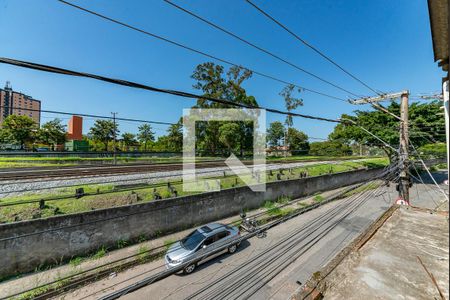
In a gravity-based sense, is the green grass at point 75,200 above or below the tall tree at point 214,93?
below

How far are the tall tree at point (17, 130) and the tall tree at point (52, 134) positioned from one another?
1991mm

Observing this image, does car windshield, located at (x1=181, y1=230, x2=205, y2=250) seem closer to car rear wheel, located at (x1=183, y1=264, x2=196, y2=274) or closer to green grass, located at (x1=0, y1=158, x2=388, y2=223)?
car rear wheel, located at (x1=183, y1=264, x2=196, y2=274)

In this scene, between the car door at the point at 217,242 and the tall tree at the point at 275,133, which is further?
the tall tree at the point at 275,133

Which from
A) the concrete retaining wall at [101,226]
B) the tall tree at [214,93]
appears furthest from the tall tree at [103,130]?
the concrete retaining wall at [101,226]

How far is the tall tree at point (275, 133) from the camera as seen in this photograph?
50.4 m

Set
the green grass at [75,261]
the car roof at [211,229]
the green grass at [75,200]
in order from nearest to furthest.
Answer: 1. the green grass at [75,261]
2. the green grass at [75,200]
3. the car roof at [211,229]

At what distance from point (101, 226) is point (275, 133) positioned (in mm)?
46790

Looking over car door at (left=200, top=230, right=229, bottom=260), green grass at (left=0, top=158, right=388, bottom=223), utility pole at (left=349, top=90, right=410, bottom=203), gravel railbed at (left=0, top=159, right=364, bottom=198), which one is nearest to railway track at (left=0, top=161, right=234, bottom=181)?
gravel railbed at (left=0, top=159, right=364, bottom=198)

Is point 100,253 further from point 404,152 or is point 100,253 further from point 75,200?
point 404,152

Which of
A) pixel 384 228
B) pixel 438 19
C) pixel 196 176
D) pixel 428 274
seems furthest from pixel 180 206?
pixel 438 19

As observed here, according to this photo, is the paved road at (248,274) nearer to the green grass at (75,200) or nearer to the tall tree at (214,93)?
the green grass at (75,200)

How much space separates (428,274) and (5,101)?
120607 millimetres

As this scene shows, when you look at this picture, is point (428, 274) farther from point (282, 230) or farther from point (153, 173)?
point (153, 173)

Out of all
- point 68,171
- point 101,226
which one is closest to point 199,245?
point 101,226
